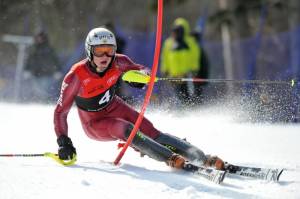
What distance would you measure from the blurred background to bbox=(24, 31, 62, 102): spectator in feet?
0.06

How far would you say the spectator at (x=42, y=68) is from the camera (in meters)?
12.0

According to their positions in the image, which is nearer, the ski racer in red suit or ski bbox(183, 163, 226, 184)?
ski bbox(183, 163, 226, 184)

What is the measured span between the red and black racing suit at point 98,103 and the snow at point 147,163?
288 mm

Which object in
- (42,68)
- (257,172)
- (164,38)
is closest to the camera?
(257,172)

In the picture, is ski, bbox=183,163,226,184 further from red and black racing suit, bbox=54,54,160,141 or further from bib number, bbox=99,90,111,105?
bib number, bbox=99,90,111,105

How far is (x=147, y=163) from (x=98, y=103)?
736 mm

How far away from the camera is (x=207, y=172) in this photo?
15.7ft

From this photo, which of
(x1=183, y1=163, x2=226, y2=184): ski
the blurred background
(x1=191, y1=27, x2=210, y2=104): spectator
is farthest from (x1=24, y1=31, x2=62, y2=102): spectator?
(x1=183, y1=163, x2=226, y2=184): ski

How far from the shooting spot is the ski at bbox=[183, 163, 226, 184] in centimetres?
458

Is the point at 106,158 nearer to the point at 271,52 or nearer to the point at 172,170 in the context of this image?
the point at 172,170

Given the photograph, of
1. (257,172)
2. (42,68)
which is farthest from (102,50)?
(42,68)

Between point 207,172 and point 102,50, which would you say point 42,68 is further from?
point 207,172

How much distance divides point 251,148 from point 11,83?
7.80 metres

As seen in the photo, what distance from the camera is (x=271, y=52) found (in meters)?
12.6
